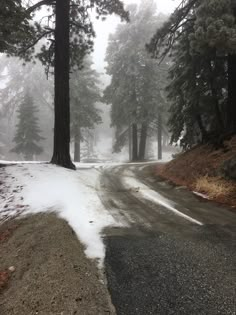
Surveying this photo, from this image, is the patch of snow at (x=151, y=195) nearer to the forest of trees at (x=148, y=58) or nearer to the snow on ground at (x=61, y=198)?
the snow on ground at (x=61, y=198)

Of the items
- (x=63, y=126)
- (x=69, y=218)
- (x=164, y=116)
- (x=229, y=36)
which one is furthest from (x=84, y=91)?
(x=69, y=218)

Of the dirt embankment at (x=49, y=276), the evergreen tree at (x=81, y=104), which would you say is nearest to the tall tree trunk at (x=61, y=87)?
the dirt embankment at (x=49, y=276)

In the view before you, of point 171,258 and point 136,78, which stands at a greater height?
point 136,78

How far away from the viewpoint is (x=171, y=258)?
440cm

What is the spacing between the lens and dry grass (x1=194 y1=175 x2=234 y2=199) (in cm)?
849

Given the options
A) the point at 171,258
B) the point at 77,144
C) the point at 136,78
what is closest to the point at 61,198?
the point at 171,258

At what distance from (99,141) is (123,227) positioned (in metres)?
67.5

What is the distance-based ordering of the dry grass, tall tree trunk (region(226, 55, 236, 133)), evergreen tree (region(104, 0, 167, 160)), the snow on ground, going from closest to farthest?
the snow on ground
the dry grass
tall tree trunk (region(226, 55, 236, 133))
evergreen tree (region(104, 0, 167, 160))

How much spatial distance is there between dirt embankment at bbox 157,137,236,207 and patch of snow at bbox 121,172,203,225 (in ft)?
4.60

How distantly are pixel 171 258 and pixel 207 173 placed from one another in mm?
6520

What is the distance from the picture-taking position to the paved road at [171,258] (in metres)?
3.36

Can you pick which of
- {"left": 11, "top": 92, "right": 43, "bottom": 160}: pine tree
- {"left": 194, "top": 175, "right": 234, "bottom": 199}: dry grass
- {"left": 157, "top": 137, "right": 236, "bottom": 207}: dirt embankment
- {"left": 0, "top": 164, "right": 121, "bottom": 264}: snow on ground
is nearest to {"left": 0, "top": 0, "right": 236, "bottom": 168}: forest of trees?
{"left": 157, "top": 137, "right": 236, "bottom": 207}: dirt embankment

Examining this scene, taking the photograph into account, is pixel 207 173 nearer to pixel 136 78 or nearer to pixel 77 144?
pixel 136 78

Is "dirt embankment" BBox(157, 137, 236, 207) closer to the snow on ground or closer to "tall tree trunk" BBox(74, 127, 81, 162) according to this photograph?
the snow on ground
